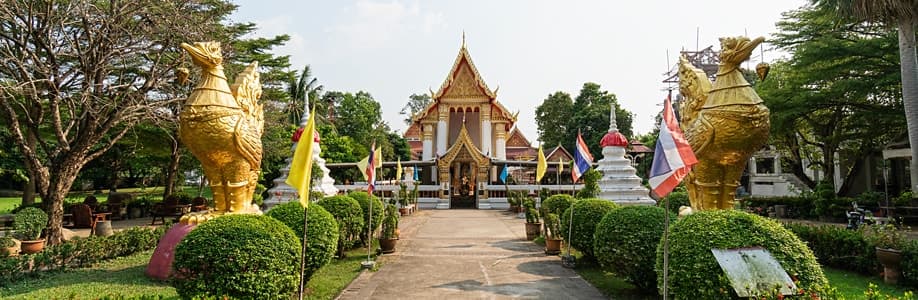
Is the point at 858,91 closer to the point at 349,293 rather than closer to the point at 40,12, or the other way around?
the point at 349,293

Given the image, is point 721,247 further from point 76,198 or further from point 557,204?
point 76,198

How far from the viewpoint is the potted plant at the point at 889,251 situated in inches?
292

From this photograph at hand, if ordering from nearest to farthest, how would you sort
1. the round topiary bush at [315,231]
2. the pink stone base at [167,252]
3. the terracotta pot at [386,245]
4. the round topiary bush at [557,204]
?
1. the round topiary bush at [315,231]
2. the pink stone base at [167,252]
3. the terracotta pot at [386,245]
4. the round topiary bush at [557,204]

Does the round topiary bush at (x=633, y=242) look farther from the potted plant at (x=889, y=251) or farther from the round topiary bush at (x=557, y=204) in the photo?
the round topiary bush at (x=557, y=204)

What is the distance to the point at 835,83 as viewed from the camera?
15.7m

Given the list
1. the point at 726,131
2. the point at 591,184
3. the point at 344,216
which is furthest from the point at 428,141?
the point at 726,131

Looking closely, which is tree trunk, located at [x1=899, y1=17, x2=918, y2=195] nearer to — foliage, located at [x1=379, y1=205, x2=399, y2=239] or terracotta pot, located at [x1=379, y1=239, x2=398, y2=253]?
foliage, located at [x1=379, y1=205, x2=399, y2=239]

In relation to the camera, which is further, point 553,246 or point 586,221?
point 553,246

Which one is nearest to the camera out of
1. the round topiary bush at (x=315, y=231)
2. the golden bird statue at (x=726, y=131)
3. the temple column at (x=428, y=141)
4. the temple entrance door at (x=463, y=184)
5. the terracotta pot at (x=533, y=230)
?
the round topiary bush at (x=315, y=231)

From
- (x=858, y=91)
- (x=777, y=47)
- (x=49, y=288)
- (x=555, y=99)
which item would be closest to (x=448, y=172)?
(x=777, y=47)

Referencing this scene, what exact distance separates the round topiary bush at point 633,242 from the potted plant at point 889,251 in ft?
13.6

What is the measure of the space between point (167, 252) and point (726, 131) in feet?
29.2

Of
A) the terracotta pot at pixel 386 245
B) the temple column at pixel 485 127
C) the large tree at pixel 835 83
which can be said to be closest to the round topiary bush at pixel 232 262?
the terracotta pot at pixel 386 245

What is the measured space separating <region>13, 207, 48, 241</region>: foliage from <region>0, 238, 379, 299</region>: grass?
85.0 inches
